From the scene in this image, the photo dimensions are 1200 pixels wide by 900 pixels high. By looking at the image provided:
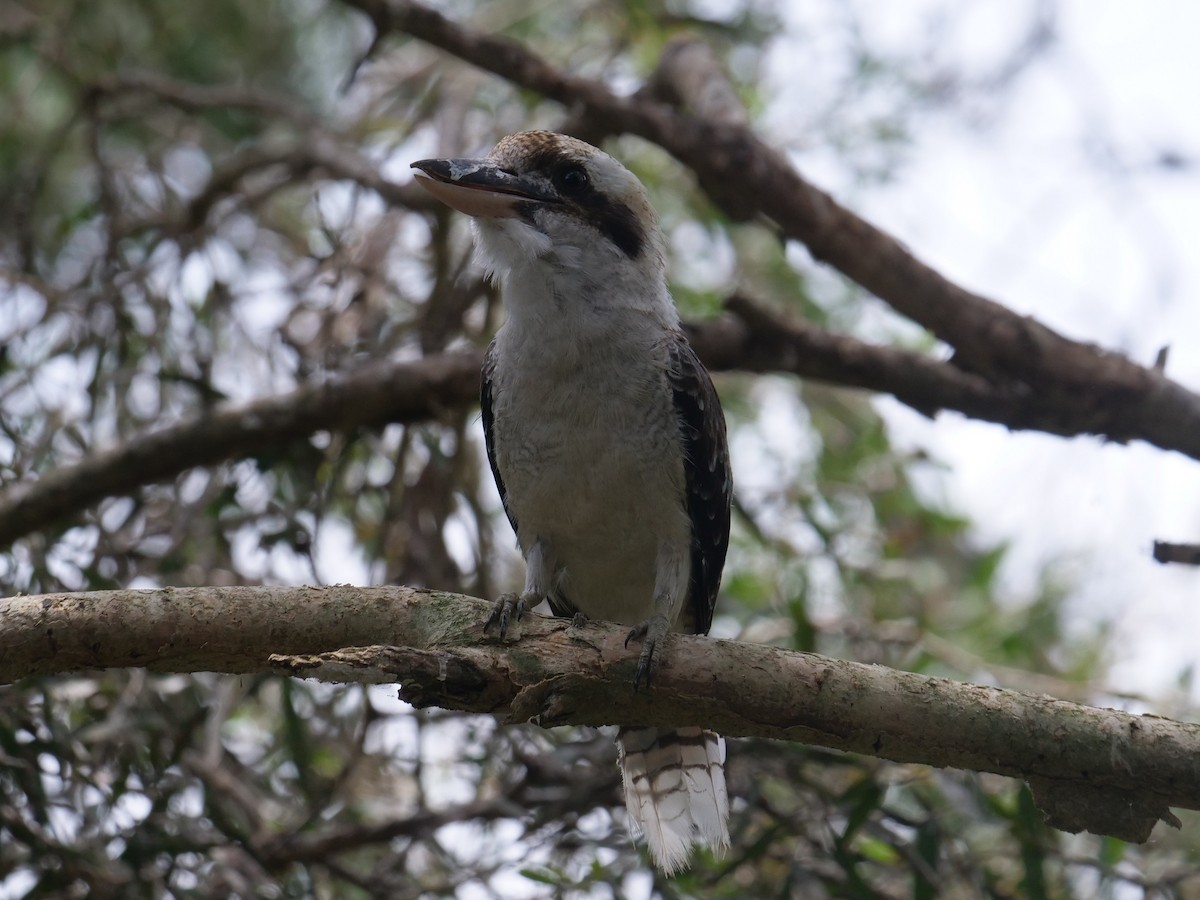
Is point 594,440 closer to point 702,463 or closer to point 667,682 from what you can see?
point 702,463

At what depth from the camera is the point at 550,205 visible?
10.7 ft

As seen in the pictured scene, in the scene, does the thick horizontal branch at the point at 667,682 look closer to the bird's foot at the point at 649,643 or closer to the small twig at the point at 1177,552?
the bird's foot at the point at 649,643

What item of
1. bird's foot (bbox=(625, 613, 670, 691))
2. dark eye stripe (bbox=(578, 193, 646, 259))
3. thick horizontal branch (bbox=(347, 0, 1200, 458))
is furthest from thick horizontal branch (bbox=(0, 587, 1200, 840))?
thick horizontal branch (bbox=(347, 0, 1200, 458))

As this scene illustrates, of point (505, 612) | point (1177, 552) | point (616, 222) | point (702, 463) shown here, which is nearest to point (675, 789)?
point (702, 463)

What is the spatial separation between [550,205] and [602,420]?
60 cm

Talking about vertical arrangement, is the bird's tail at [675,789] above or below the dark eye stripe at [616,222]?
below

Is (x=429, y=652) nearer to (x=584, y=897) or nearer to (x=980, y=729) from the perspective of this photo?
(x=980, y=729)

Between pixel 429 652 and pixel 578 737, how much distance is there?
2.34 meters

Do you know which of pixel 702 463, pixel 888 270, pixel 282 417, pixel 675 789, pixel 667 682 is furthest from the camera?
pixel 282 417

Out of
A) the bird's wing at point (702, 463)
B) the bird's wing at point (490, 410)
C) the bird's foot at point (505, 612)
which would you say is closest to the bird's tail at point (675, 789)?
the bird's wing at point (702, 463)

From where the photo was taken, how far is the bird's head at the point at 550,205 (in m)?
3.17

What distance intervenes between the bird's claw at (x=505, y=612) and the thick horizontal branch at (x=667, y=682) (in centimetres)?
3

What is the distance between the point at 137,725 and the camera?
11.6 feet

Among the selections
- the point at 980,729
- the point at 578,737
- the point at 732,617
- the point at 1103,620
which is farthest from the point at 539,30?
the point at 980,729
